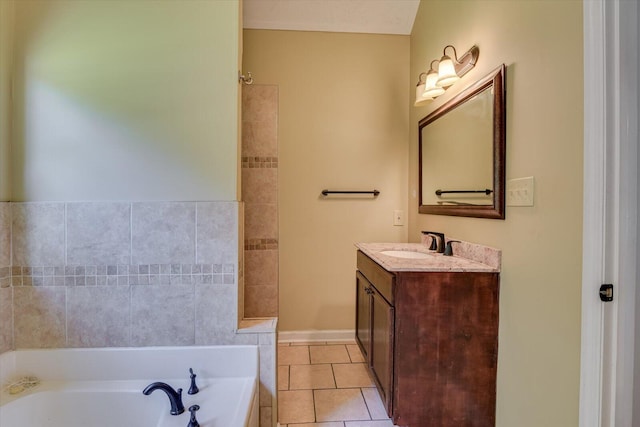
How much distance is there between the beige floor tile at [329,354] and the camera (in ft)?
7.70

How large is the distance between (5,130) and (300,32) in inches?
83.3

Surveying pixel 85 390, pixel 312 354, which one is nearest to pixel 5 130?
pixel 85 390

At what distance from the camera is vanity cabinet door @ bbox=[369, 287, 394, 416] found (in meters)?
1.46

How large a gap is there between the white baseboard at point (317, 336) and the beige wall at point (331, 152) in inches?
2.0

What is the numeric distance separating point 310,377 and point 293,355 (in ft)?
1.14

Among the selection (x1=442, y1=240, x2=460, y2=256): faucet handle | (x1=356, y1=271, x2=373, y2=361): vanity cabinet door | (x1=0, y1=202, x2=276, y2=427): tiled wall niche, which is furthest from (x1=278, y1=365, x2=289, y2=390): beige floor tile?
(x1=442, y1=240, x2=460, y2=256): faucet handle

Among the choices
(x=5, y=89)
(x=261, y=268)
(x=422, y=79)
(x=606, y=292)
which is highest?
(x=422, y=79)

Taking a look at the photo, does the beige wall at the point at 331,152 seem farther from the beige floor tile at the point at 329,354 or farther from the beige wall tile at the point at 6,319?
the beige wall tile at the point at 6,319

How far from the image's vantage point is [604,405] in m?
0.94

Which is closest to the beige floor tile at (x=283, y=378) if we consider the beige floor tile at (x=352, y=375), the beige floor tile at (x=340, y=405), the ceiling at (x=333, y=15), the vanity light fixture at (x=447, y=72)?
the beige floor tile at (x=340, y=405)

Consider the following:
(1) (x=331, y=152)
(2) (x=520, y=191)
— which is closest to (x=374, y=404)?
(2) (x=520, y=191)

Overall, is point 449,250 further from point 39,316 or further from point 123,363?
point 39,316

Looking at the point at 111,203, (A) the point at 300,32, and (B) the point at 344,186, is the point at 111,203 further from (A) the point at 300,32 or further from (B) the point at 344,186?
(A) the point at 300,32

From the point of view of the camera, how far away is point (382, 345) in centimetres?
160
